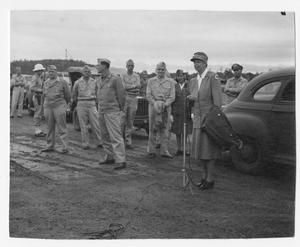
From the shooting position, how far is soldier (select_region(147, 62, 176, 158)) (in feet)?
→ 15.0

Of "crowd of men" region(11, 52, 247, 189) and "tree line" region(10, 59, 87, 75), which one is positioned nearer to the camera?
"tree line" region(10, 59, 87, 75)

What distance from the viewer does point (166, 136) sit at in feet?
15.3

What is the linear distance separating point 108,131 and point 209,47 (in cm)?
143

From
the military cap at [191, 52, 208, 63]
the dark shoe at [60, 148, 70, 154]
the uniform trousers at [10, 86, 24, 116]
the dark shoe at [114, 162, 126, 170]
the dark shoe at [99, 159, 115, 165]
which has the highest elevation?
the military cap at [191, 52, 208, 63]

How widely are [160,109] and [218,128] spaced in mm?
888

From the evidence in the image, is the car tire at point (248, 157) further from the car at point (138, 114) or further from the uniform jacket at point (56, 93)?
the uniform jacket at point (56, 93)

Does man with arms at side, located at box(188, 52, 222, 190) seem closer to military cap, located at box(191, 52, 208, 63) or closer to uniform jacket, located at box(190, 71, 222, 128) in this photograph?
uniform jacket, located at box(190, 71, 222, 128)

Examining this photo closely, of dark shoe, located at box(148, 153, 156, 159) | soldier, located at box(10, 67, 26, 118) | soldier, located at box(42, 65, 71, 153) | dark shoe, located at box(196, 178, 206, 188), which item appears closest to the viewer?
soldier, located at box(10, 67, 26, 118)

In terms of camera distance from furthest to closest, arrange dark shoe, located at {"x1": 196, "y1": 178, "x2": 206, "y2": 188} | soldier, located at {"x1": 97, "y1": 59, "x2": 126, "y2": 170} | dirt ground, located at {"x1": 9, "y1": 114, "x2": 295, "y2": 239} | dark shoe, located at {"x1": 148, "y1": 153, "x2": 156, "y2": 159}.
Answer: soldier, located at {"x1": 97, "y1": 59, "x2": 126, "y2": 170}
dark shoe, located at {"x1": 148, "y1": 153, "x2": 156, "y2": 159}
dark shoe, located at {"x1": 196, "y1": 178, "x2": 206, "y2": 188}
dirt ground, located at {"x1": 9, "y1": 114, "x2": 295, "y2": 239}

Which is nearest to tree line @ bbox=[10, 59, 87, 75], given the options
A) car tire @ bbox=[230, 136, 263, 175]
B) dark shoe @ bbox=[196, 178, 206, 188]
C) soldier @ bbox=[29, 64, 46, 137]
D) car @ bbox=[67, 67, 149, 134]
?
soldier @ bbox=[29, 64, 46, 137]

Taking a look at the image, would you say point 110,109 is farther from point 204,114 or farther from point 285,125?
point 285,125

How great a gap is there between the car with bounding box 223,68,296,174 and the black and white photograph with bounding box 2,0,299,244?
0.01m

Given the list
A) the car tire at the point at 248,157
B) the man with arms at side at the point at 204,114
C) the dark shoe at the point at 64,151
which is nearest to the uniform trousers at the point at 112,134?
the dark shoe at the point at 64,151
